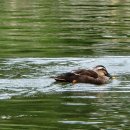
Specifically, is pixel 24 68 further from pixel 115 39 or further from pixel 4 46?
pixel 115 39

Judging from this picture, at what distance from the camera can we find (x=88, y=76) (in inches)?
692

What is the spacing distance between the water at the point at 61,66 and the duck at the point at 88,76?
147 millimetres

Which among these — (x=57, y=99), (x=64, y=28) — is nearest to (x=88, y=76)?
(x=57, y=99)

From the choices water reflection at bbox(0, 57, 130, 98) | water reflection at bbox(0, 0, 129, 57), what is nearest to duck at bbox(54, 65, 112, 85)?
water reflection at bbox(0, 57, 130, 98)

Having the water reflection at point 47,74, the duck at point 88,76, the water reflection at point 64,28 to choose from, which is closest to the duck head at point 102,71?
the duck at point 88,76

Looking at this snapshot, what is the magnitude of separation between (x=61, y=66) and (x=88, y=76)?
1.70 metres

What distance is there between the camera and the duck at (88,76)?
17.2 m

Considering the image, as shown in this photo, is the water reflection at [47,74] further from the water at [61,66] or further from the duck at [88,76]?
the duck at [88,76]

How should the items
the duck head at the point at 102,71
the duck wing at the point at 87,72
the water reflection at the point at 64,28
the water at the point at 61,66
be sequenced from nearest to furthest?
the water at the point at 61,66 < the duck wing at the point at 87,72 < the duck head at the point at 102,71 < the water reflection at the point at 64,28

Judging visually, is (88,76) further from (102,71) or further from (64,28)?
(64,28)

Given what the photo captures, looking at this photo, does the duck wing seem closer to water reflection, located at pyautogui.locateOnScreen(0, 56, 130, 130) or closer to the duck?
the duck

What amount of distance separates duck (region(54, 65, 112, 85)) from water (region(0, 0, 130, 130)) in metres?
0.15

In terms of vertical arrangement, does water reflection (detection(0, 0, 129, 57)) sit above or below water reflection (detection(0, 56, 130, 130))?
below

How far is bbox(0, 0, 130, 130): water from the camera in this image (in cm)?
1424
